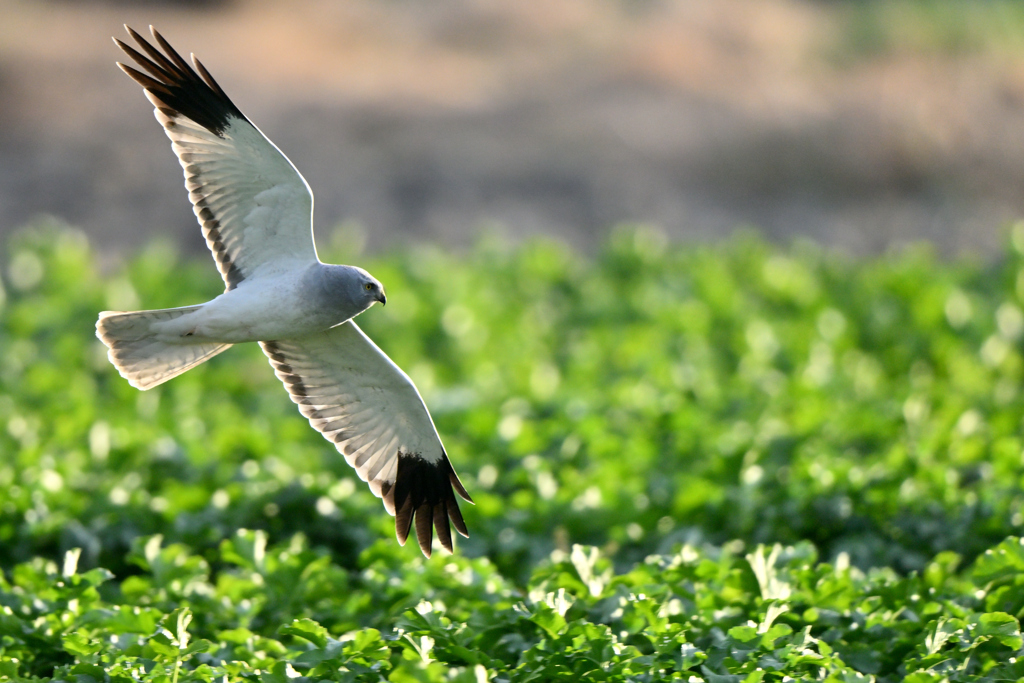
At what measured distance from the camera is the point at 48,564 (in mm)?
4531

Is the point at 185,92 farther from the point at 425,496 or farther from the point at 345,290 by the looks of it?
the point at 425,496

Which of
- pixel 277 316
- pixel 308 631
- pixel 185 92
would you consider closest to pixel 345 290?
pixel 277 316

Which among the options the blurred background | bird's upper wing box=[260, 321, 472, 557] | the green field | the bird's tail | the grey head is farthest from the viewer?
the blurred background

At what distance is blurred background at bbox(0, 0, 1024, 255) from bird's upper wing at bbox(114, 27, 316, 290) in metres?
7.00

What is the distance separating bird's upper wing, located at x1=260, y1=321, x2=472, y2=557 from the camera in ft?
14.5

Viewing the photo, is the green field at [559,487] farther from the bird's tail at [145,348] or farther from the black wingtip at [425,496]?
the bird's tail at [145,348]

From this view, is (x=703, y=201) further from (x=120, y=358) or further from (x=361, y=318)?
(x=120, y=358)

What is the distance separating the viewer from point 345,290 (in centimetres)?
397

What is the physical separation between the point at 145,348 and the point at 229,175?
2.40 ft

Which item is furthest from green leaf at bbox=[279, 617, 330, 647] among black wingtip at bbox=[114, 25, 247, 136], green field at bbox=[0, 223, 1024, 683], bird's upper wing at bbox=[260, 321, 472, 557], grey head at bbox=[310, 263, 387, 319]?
black wingtip at bbox=[114, 25, 247, 136]

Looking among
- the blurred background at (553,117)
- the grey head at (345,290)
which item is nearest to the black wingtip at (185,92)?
the grey head at (345,290)

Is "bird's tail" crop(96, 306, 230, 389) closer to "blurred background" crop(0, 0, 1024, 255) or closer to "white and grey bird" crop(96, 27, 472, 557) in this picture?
"white and grey bird" crop(96, 27, 472, 557)

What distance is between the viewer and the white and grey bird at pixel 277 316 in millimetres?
4016

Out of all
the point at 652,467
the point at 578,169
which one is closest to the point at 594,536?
the point at 652,467
